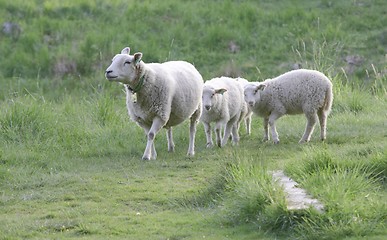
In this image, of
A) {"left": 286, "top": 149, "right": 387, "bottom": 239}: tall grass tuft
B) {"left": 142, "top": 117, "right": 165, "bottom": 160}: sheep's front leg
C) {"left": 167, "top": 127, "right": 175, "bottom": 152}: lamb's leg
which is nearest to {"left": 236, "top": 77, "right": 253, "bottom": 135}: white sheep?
{"left": 167, "top": 127, "right": 175, "bottom": 152}: lamb's leg

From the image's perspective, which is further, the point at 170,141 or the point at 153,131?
the point at 170,141

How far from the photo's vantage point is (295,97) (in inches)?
499

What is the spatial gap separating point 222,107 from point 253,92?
58 cm

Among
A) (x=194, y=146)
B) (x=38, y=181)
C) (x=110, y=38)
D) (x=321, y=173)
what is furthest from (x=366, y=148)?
(x=110, y=38)

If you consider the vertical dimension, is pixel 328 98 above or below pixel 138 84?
below

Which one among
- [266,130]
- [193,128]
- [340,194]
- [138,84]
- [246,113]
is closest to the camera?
[340,194]

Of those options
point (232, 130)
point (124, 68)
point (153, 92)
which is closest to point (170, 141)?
point (232, 130)

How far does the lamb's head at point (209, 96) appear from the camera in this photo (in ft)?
39.9

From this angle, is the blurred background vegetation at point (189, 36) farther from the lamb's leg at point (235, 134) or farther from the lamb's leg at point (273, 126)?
the lamb's leg at point (273, 126)

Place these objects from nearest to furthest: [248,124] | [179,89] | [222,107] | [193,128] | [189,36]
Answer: [179,89] → [193,128] → [222,107] → [248,124] → [189,36]

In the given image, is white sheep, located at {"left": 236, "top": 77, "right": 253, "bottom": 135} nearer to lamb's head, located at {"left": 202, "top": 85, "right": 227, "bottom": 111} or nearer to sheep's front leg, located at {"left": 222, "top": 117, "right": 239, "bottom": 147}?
sheep's front leg, located at {"left": 222, "top": 117, "right": 239, "bottom": 147}

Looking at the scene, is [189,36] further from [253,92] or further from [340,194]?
[340,194]

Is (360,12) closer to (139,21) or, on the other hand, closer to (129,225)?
(139,21)

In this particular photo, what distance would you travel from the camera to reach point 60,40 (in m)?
21.6
